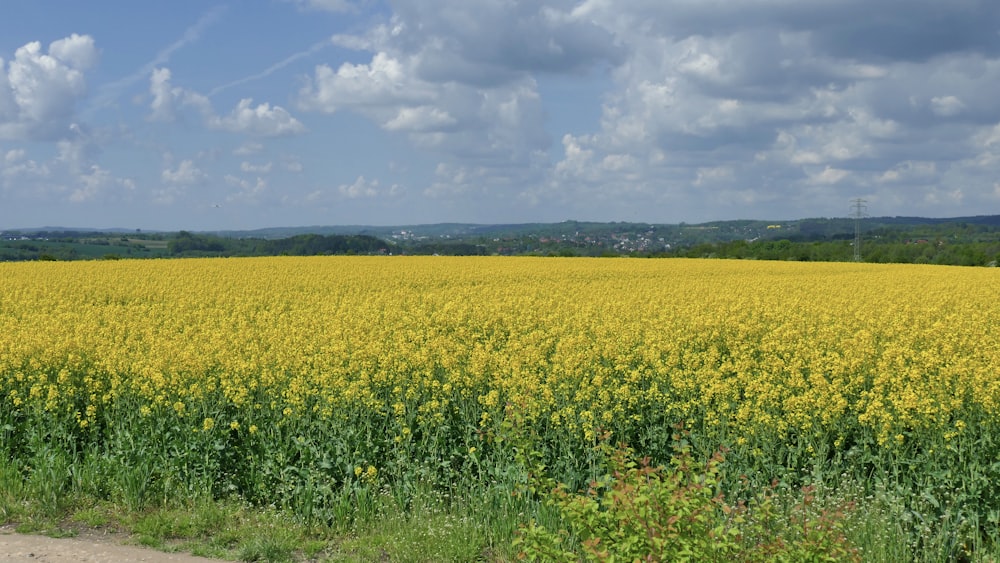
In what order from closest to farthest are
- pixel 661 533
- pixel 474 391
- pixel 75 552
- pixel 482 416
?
pixel 661 533, pixel 75 552, pixel 482 416, pixel 474 391

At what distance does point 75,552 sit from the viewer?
7781mm

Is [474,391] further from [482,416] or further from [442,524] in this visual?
[442,524]

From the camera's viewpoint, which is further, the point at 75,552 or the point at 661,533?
the point at 75,552

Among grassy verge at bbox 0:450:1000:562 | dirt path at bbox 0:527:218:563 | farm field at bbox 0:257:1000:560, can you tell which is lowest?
dirt path at bbox 0:527:218:563

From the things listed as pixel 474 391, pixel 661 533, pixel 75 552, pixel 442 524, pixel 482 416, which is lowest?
pixel 75 552

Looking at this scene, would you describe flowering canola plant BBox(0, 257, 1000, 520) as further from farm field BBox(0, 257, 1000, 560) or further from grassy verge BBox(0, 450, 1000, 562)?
grassy verge BBox(0, 450, 1000, 562)

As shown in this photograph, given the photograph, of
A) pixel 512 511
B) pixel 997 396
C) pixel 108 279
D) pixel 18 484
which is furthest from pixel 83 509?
pixel 108 279

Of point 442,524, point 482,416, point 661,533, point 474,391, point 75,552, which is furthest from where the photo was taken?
point 474,391

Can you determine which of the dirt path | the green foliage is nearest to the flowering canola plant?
the dirt path

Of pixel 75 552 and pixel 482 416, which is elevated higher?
pixel 482 416

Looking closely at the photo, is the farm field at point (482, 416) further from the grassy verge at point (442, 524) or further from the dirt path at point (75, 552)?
the dirt path at point (75, 552)

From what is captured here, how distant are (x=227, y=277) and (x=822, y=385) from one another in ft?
102

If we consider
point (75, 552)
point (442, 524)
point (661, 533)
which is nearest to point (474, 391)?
point (442, 524)

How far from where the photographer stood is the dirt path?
7582 millimetres
